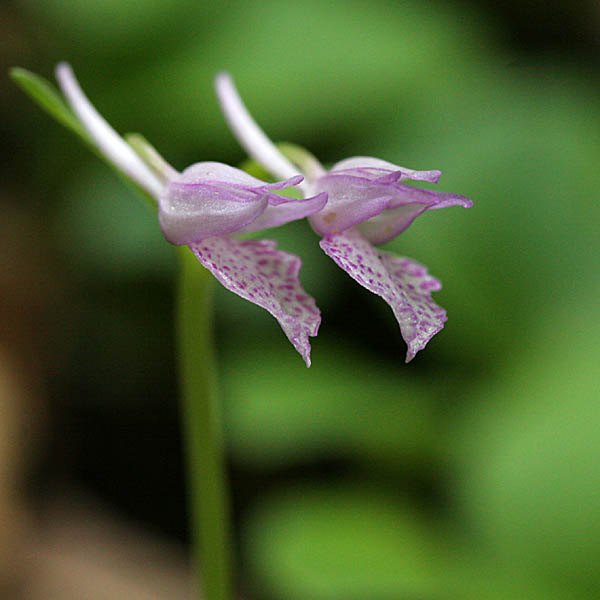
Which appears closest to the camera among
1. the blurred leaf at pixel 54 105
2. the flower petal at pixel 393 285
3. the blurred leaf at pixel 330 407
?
the flower petal at pixel 393 285

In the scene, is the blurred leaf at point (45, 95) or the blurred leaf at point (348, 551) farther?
the blurred leaf at point (348, 551)

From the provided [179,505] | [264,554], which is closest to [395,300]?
[264,554]

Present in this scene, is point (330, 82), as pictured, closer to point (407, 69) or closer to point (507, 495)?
point (407, 69)

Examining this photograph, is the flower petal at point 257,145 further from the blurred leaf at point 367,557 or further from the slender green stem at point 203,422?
the blurred leaf at point 367,557

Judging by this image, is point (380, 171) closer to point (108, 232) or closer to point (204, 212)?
point (204, 212)

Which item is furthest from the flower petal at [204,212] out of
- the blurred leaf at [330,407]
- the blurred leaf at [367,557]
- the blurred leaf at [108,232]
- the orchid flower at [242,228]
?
the blurred leaf at [108,232]

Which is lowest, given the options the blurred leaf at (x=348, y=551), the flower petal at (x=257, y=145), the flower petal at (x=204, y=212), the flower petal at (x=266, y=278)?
the blurred leaf at (x=348, y=551)

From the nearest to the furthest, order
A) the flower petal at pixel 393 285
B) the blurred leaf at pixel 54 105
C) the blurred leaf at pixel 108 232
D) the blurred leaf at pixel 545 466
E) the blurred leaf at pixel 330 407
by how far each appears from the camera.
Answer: the flower petal at pixel 393 285 < the blurred leaf at pixel 54 105 < the blurred leaf at pixel 545 466 < the blurred leaf at pixel 330 407 < the blurred leaf at pixel 108 232

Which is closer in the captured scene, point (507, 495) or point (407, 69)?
point (507, 495)
